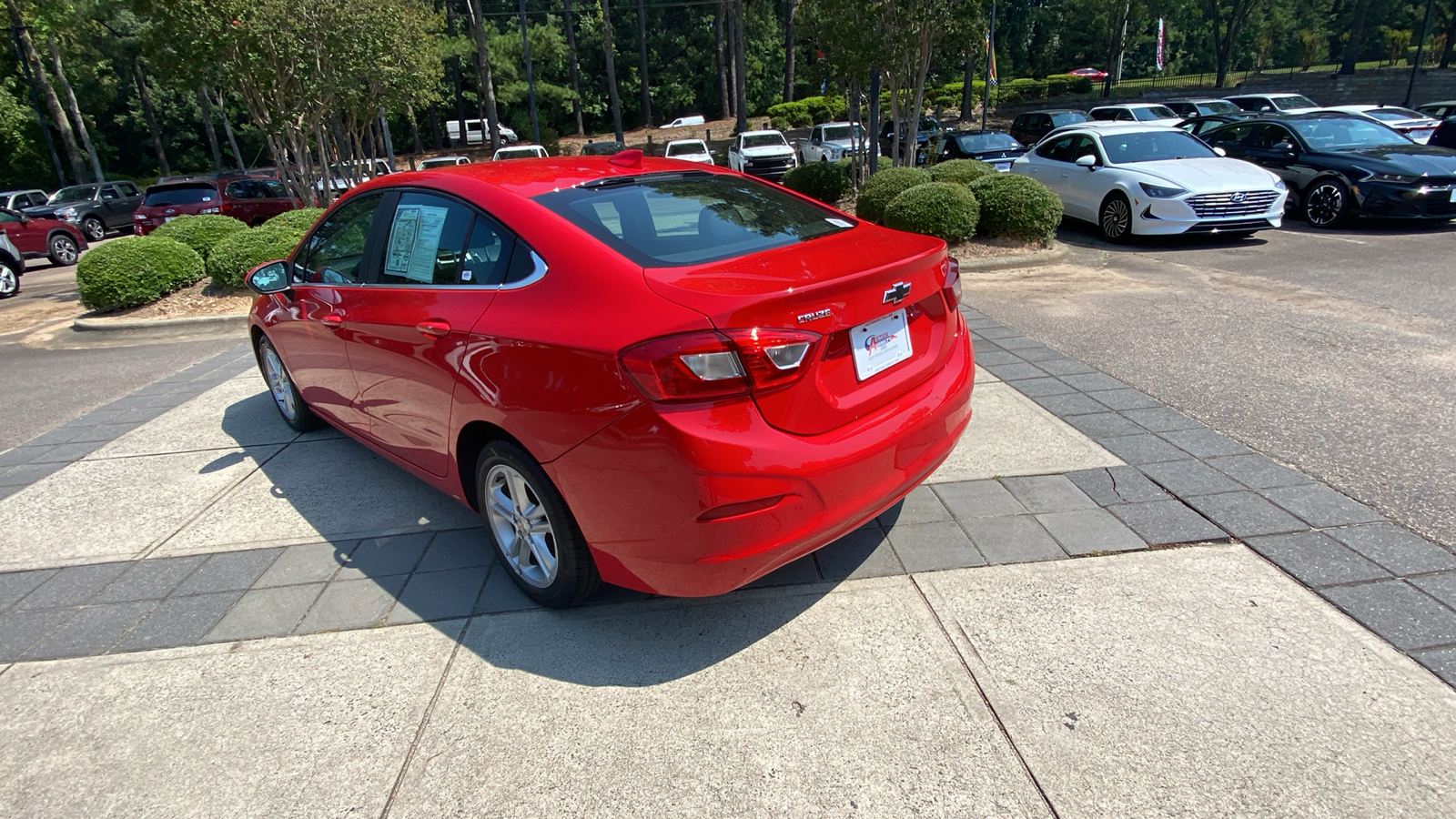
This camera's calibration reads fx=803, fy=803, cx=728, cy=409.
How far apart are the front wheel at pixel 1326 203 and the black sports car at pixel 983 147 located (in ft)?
22.9

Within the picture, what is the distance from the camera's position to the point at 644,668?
2.84m

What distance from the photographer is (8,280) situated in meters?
13.6

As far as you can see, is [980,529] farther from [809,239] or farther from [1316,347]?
[1316,347]

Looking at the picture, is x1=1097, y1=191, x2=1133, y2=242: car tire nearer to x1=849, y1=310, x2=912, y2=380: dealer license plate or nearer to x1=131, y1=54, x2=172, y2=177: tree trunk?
x1=849, y1=310, x2=912, y2=380: dealer license plate

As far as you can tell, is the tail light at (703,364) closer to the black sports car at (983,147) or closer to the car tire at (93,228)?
the black sports car at (983,147)

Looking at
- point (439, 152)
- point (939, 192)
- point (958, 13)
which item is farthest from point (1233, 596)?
point (439, 152)

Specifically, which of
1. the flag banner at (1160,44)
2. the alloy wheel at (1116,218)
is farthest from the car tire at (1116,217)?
the flag banner at (1160,44)

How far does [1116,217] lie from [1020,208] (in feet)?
6.05

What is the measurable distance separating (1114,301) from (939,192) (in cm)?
280

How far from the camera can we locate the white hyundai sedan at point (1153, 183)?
976cm

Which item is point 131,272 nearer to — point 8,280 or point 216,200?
point 8,280

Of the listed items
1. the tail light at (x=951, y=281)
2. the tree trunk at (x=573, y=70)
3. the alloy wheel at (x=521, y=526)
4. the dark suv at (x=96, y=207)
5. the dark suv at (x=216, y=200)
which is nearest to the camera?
the alloy wheel at (x=521, y=526)

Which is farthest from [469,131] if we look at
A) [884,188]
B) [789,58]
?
[884,188]

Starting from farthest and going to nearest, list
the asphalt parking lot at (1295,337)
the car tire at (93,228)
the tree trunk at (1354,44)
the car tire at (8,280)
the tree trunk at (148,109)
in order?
1. the tree trunk at (148,109)
2. the tree trunk at (1354,44)
3. the car tire at (93,228)
4. the car tire at (8,280)
5. the asphalt parking lot at (1295,337)
